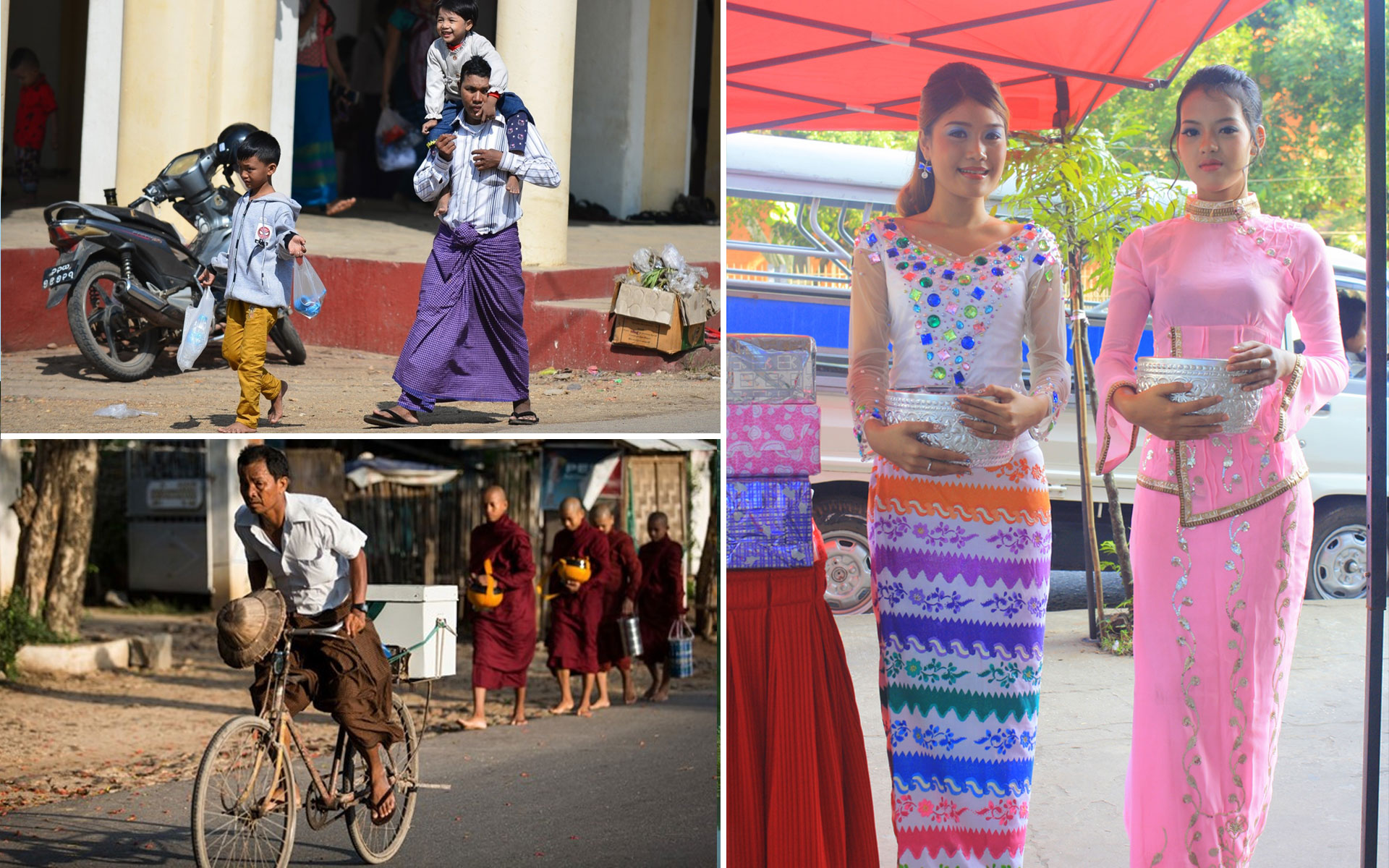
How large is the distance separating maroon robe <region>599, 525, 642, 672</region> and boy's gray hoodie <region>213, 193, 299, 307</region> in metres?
3.59

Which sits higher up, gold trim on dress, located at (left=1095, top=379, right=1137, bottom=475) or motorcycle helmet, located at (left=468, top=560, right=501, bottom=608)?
gold trim on dress, located at (left=1095, top=379, right=1137, bottom=475)

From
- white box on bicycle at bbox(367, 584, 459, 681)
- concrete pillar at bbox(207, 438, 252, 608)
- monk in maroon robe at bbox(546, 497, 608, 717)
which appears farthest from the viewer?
concrete pillar at bbox(207, 438, 252, 608)

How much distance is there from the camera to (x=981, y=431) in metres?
2.85

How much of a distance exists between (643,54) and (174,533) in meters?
5.45

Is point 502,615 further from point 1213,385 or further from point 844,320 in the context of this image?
point 1213,385

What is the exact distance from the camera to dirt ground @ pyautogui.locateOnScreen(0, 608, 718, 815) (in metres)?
5.50

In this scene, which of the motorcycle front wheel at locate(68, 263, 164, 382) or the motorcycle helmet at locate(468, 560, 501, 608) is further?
the motorcycle helmet at locate(468, 560, 501, 608)

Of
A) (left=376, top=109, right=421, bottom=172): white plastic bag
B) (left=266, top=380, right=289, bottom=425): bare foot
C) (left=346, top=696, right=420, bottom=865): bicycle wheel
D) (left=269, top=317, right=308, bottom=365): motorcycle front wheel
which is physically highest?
(left=376, top=109, right=421, bottom=172): white plastic bag

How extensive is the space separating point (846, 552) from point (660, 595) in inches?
159

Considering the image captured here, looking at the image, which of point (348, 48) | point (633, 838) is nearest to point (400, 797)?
point (633, 838)

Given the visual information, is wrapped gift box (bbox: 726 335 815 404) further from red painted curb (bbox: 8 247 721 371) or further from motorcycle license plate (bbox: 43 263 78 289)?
motorcycle license plate (bbox: 43 263 78 289)

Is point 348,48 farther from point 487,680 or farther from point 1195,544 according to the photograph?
point 1195,544

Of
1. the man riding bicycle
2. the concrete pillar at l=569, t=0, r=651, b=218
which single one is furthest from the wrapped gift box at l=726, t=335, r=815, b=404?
the concrete pillar at l=569, t=0, r=651, b=218

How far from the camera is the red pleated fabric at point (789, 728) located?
292 cm
